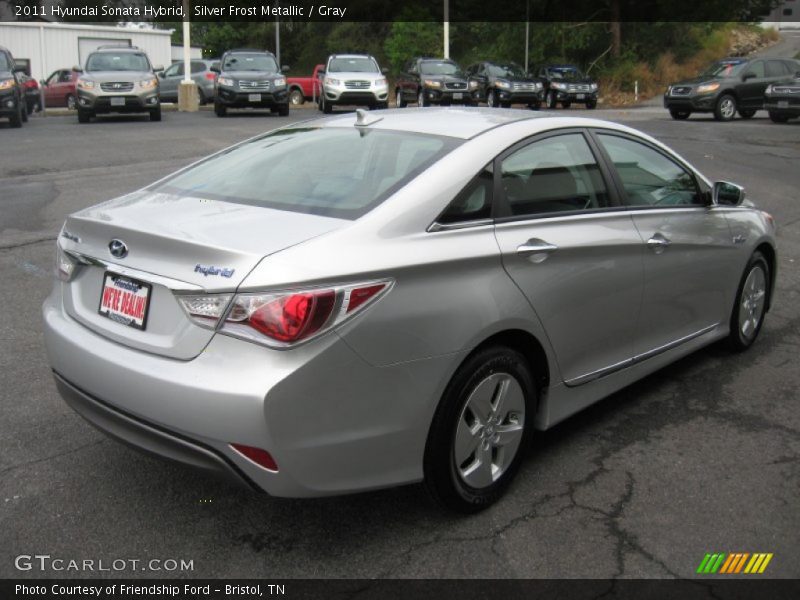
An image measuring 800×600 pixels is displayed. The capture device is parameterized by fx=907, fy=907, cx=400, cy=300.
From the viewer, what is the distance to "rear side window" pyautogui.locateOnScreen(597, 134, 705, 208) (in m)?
4.59

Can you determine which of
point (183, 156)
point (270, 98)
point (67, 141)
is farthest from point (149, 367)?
point (270, 98)

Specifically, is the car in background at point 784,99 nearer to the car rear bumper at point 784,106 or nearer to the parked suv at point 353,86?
the car rear bumper at point 784,106

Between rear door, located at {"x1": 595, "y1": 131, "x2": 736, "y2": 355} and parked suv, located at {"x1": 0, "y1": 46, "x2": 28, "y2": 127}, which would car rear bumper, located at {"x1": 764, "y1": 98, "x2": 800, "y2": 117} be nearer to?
parked suv, located at {"x1": 0, "y1": 46, "x2": 28, "y2": 127}

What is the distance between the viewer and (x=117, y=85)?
21406mm

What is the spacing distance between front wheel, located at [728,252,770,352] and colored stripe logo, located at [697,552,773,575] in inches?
96.1

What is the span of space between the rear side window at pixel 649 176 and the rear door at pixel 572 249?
0.21m

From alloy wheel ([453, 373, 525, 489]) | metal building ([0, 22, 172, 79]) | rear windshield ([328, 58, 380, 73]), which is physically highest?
metal building ([0, 22, 172, 79])

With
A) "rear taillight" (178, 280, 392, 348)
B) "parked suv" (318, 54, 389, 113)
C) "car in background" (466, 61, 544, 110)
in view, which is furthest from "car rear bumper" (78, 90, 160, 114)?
"rear taillight" (178, 280, 392, 348)

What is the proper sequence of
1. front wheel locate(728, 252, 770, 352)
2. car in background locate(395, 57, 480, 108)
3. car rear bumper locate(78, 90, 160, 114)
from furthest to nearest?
1. car in background locate(395, 57, 480, 108)
2. car rear bumper locate(78, 90, 160, 114)
3. front wheel locate(728, 252, 770, 352)

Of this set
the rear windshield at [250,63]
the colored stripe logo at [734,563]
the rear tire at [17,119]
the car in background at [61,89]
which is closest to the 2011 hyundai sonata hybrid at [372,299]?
the colored stripe logo at [734,563]

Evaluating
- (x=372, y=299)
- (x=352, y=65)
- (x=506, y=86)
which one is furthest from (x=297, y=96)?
(x=372, y=299)

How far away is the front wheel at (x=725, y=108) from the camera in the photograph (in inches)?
989

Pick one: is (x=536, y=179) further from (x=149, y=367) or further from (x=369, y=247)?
(x=149, y=367)
